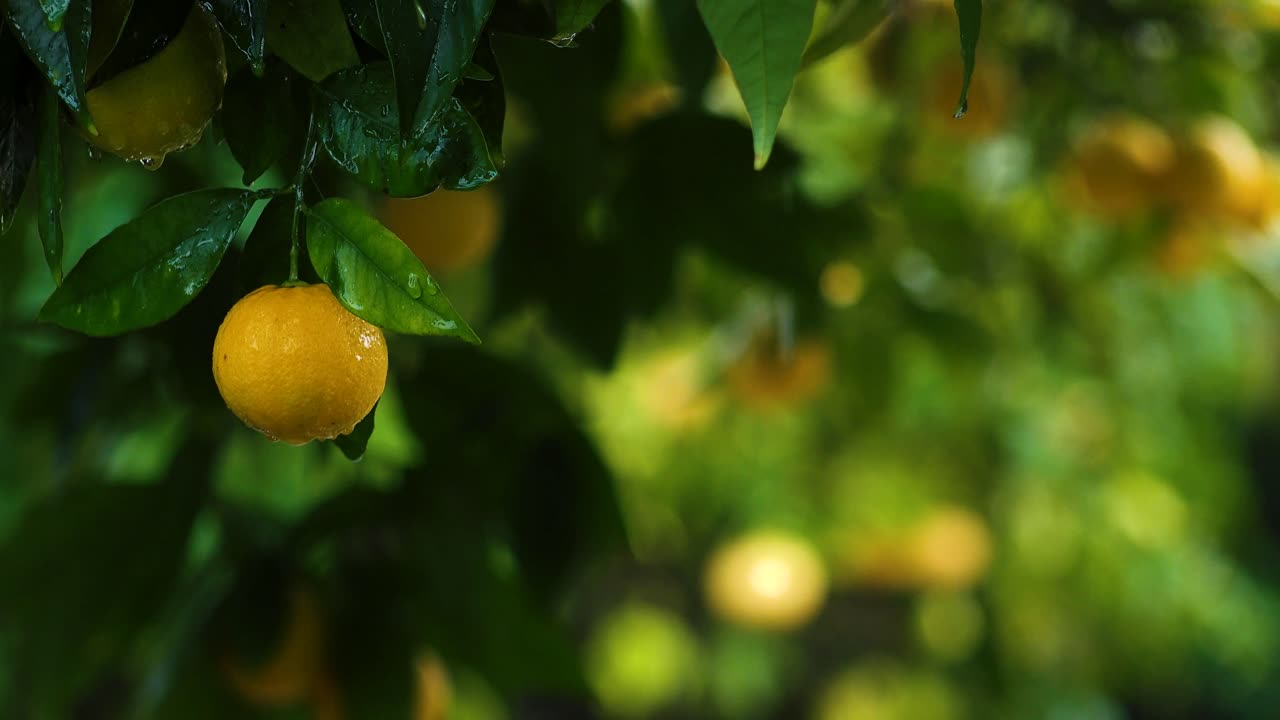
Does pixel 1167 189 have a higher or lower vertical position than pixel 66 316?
lower

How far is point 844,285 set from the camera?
0.94 meters

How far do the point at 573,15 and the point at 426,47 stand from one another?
0.04 meters

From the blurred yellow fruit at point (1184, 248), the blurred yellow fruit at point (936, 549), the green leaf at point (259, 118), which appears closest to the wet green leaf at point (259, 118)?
the green leaf at point (259, 118)

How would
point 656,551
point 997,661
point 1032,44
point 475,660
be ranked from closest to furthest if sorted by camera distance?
point 475,660 → point 1032,44 → point 997,661 → point 656,551

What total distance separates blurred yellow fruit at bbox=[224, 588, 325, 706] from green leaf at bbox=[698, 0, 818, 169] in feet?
1.26

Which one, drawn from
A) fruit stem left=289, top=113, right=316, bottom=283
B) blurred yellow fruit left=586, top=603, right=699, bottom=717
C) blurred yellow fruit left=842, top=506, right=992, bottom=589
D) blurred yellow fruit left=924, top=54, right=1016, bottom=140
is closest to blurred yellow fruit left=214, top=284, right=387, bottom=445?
fruit stem left=289, top=113, right=316, bottom=283

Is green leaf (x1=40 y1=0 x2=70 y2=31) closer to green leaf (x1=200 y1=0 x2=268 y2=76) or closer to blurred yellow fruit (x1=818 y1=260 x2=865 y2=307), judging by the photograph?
green leaf (x1=200 y1=0 x2=268 y2=76)

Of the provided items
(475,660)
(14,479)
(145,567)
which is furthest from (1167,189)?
(14,479)

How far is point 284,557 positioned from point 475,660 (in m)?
0.11

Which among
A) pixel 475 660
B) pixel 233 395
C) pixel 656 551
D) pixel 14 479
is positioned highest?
pixel 233 395

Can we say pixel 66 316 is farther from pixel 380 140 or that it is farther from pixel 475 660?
pixel 475 660

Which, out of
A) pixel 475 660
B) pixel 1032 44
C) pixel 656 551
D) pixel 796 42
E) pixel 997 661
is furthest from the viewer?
pixel 656 551

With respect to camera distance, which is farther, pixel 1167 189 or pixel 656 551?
pixel 656 551

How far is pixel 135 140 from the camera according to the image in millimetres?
307
